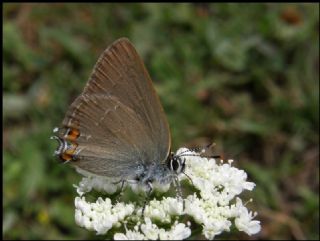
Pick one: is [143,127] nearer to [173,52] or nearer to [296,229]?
[296,229]

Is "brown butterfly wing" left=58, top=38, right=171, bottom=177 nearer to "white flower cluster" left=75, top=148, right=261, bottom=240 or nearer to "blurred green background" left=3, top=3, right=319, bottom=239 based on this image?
"white flower cluster" left=75, top=148, right=261, bottom=240

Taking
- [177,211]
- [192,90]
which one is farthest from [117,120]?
[192,90]

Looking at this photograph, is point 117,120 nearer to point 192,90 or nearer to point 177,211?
point 177,211

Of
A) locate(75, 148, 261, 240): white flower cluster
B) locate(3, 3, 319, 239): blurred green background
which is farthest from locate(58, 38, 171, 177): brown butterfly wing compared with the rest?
locate(3, 3, 319, 239): blurred green background

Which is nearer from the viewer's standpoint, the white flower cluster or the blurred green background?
the white flower cluster

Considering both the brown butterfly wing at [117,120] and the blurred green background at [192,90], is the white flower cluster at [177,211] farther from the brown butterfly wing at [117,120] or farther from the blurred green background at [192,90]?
the blurred green background at [192,90]

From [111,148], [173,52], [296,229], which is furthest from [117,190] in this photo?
[173,52]

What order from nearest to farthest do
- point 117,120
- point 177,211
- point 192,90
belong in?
point 177,211 → point 117,120 → point 192,90
